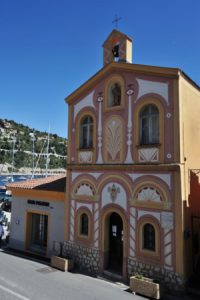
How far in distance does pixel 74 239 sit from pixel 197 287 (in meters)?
5.86

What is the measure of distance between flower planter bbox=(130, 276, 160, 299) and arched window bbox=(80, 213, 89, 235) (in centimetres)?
355

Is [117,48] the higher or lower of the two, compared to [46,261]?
higher

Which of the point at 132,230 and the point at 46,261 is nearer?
the point at 132,230

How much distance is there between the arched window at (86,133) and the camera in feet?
44.0

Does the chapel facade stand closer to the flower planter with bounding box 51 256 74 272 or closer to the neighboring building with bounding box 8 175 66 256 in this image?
the flower planter with bounding box 51 256 74 272

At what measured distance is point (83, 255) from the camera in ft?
42.2

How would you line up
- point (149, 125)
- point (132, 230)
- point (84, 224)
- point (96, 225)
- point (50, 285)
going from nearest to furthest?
point (50, 285) → point (132, 230) → point (149, 125) → point (96, 225) → point (84, 224)

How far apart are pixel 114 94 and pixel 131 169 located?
12.2 ft

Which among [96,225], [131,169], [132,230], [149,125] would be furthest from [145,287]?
[149,125]

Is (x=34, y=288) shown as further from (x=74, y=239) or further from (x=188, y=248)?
(x=188, y=248)

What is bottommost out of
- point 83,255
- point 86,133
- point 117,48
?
point 83,255

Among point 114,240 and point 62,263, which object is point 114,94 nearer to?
point 114,240

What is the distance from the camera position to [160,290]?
32.1 feet

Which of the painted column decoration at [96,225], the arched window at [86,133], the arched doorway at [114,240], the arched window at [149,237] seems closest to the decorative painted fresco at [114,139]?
the arched window at [86,133]
